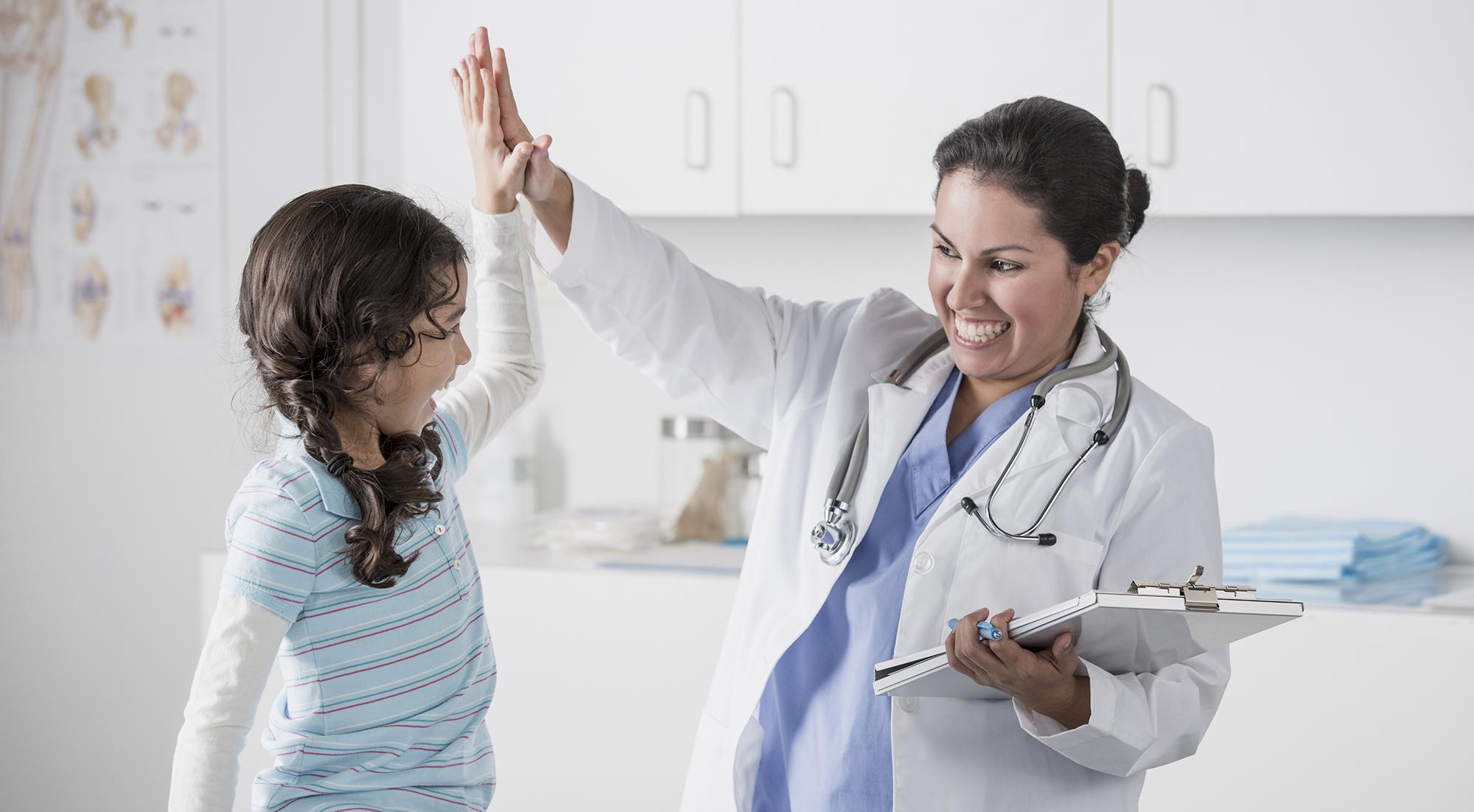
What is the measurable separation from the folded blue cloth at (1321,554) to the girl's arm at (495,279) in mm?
1293

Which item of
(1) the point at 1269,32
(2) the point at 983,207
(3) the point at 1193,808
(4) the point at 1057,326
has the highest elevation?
(1) the point at 1269,32

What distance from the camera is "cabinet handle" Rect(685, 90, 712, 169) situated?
2.15 meters

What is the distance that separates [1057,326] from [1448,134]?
1062 mm

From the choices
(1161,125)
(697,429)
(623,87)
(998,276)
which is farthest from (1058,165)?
(697,429)

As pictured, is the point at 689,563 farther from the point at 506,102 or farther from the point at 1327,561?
the point at 506,102

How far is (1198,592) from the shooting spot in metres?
0.90

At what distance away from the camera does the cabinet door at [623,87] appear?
215 centimetres

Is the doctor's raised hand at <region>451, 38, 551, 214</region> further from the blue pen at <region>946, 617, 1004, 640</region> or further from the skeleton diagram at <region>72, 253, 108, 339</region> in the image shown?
the skeleton diagram at <region>72, 253, 108, 339</region>

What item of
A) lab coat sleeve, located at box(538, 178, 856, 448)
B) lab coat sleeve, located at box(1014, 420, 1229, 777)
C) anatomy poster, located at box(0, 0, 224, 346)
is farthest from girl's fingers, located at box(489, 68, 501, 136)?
anatomy poster, located at box(0, 0, 224, 346)

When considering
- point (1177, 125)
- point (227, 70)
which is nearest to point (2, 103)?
point (227, 70)

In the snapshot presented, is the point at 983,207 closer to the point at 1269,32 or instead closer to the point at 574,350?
the point at 1269,32

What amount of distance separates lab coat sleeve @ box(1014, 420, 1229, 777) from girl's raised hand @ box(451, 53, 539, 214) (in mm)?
657

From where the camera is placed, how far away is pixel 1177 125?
196 cm

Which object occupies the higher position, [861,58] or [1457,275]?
[861,58]
